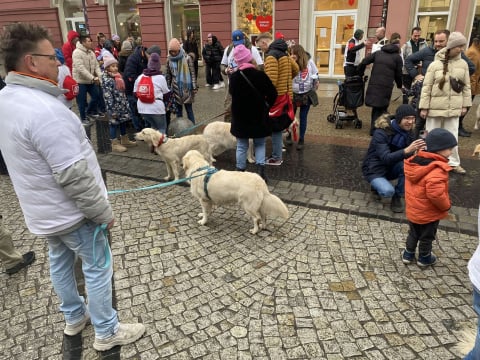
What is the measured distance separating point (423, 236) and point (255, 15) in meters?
15.1

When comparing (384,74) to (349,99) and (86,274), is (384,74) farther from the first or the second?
(86,274)

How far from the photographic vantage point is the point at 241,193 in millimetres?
4199

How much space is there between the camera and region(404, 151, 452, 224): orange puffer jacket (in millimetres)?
3307

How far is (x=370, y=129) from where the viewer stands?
8.27 metres

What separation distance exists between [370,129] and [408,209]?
5.08m

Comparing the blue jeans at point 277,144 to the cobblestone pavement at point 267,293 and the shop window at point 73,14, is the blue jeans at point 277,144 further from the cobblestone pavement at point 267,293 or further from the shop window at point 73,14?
the shop window at point 73,14

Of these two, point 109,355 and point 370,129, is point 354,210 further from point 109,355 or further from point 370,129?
point 370,129

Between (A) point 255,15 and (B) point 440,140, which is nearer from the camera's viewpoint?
(B) point 440,140

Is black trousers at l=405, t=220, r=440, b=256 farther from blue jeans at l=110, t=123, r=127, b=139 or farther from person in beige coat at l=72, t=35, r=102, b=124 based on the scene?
person in beige coat at l=72, t=35, r=102, b=124

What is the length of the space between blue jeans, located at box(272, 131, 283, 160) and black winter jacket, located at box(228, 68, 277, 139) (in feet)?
2.19

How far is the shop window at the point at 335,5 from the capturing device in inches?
571

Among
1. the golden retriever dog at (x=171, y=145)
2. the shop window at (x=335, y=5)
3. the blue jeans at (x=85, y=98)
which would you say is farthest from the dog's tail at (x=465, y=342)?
the shop window at (x=335, y=5)

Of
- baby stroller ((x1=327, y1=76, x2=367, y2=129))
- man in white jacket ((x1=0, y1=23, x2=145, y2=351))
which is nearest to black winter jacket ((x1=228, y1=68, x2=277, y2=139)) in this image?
man in white jacket ((x1=0, y1=23, x2=145, y2=351))

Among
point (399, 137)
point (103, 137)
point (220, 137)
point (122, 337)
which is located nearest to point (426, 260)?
point (399, 137)
